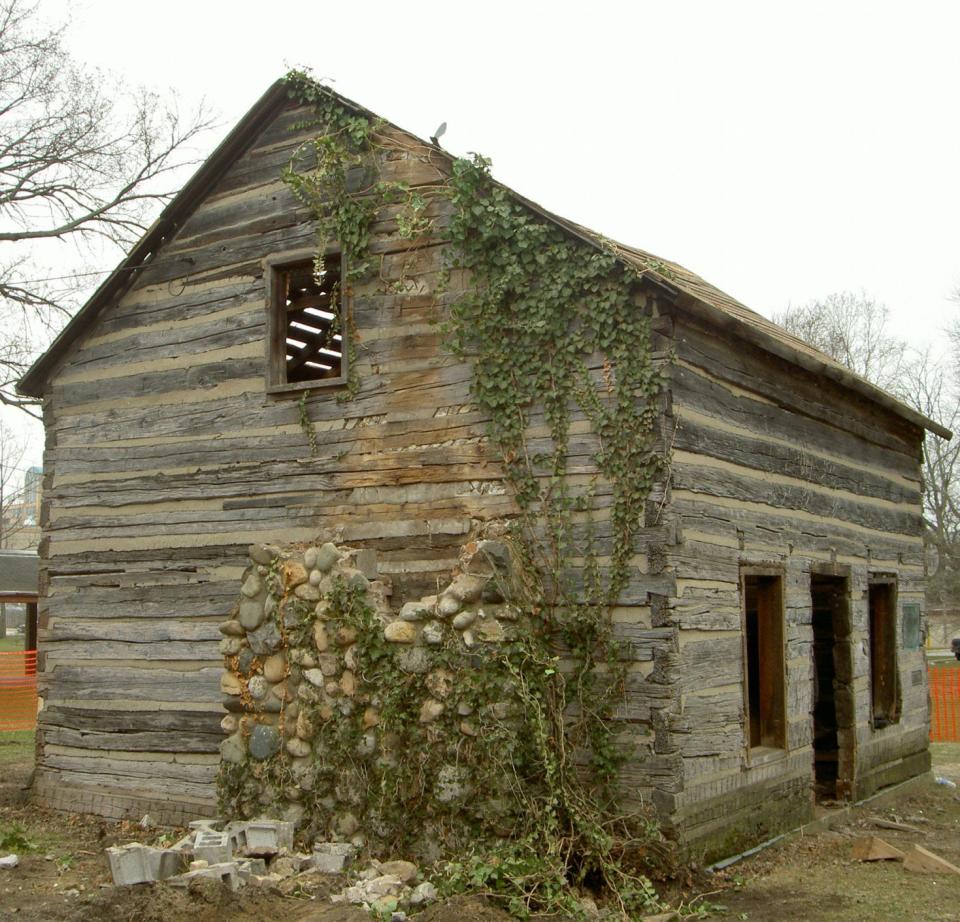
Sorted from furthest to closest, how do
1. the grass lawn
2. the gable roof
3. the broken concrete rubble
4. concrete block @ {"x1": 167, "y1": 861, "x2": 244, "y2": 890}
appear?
the grass lawn, the gable roof, concrete block @ {"x1": 167, "y1": 861, "x2": 244, "y2": 890}, the broken concrete rubble

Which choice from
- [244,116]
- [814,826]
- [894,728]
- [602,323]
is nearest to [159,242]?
[244,116]

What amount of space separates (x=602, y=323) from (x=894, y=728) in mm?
6778

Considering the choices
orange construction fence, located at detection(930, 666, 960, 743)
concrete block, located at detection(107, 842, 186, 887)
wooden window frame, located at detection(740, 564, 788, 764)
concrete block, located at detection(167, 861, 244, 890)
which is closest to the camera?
concrete block, located at detection(167, 861, 244, 890)

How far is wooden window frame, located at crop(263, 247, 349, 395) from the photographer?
384 inches

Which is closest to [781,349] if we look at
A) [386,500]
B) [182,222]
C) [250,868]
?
[386,500]

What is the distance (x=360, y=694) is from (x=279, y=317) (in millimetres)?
3787

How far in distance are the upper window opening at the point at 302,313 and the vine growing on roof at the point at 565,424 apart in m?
1.01

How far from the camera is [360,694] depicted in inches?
321

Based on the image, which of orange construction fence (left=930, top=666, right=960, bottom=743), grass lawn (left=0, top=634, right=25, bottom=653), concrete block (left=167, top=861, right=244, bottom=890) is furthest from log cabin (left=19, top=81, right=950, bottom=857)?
grass lawn (left=0, top=634, right=25, bottom=653)

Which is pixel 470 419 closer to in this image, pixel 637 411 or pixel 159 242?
pixel 637 411

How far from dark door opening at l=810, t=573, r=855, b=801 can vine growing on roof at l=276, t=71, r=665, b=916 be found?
347 cm

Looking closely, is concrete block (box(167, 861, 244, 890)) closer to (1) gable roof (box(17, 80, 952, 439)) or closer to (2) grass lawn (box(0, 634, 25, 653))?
(1) gable roof (box(17, 80, 952, 439))

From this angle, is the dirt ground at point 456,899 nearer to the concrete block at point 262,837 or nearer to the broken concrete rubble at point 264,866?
the broken concrete rubble at point 264,866

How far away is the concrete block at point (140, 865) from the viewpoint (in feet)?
24.7
